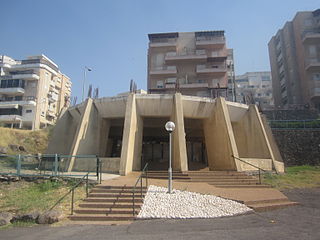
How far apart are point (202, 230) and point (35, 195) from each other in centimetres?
738

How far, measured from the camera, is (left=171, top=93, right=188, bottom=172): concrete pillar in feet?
50.0

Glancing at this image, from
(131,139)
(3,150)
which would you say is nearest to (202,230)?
(131,139)

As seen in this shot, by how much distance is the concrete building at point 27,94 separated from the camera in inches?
1646

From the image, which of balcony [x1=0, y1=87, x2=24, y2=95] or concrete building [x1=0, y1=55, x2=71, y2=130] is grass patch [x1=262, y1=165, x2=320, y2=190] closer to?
concrete building [x1=0, y1=55, x2=71, y2=130]

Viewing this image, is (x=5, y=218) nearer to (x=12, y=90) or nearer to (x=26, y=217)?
(x=26, y=217)

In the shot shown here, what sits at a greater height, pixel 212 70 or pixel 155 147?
pixel 212 70

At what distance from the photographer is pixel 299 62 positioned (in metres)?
38.9

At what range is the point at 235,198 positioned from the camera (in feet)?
30.3

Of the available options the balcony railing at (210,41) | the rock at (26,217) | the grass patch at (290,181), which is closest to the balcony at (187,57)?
the balcony railing at (210,41)

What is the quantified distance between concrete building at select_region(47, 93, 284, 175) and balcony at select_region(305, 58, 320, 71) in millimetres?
19940

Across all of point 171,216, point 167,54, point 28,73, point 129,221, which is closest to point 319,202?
point 171,216

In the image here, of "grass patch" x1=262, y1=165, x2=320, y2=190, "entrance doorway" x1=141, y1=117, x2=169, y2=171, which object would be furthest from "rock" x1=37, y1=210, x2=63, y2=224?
"entrance doorway" x1=141, y1=117, x2=169, y2=171

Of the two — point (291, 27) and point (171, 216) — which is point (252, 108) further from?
point (291, 27)

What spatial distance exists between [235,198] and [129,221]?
14.3 ft
